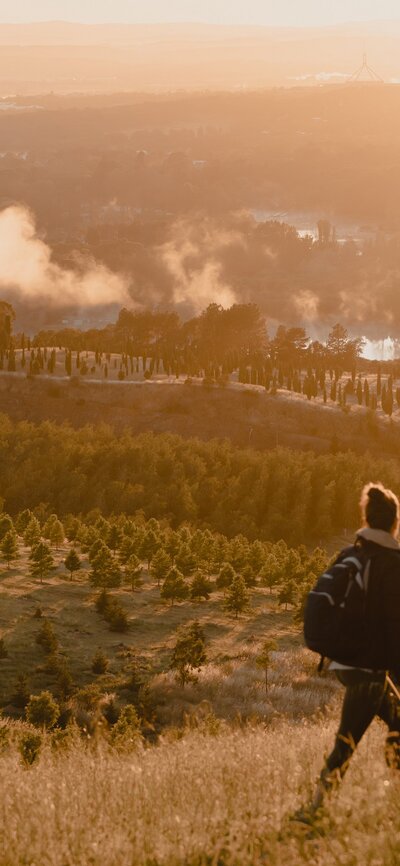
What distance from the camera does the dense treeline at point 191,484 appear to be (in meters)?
82.8

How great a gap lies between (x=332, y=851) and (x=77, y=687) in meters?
24.4

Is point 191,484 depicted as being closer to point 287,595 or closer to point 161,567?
point 161,567

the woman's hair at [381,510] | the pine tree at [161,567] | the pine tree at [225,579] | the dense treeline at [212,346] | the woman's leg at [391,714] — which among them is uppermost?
the dense treeline at [212,346]

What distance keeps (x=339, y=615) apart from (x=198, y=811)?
2.20 metres

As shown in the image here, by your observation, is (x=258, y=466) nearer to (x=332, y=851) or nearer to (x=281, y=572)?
(x=281, y=572)

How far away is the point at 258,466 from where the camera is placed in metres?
90.4

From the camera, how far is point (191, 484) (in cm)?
8762

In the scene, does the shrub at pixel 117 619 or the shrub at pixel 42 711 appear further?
the shrub at pixel 117 619

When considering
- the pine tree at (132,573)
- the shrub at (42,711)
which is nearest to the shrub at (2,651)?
the shrub at (42,711)

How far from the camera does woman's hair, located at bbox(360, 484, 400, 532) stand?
9594mm

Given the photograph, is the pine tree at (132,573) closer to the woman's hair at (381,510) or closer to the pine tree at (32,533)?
the pine tree at (32,533)

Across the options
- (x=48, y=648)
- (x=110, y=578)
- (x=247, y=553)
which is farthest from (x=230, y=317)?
(x=48, y=648)

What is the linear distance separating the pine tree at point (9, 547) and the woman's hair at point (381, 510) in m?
38.3

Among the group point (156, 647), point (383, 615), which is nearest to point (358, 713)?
point (383, 615)
